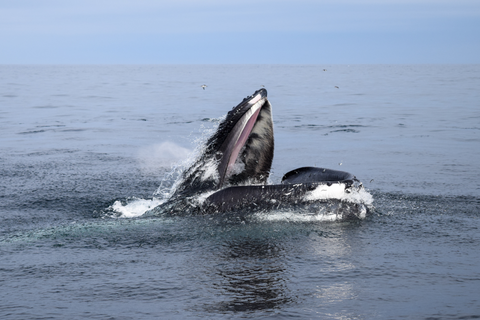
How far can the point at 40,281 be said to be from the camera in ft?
17.7

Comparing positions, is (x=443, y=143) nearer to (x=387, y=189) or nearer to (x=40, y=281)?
(x=387, y=189)

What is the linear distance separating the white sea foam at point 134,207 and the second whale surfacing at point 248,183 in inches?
31.3

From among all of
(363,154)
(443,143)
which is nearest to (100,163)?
(363,154)

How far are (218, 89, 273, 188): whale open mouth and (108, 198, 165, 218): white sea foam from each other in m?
1.60

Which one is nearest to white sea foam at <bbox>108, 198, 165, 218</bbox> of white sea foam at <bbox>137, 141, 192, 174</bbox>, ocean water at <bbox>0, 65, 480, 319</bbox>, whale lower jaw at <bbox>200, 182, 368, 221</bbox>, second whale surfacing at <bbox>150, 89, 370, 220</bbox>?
ocean water at <bbox>0, 65, 480, 319</bbox>

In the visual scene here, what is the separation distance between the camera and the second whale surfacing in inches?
278

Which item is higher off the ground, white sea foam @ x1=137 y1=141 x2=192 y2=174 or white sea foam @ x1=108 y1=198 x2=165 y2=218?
white sea foam @ x1=137 y1=141 x2=192 y2=174

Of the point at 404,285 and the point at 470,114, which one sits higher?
the point at 470,114

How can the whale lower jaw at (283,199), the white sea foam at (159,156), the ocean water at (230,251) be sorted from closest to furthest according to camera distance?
1. the ocean water at (230,251)
2. the whale lower jaw at (283,199)
3. the white sea foam at (159,156)

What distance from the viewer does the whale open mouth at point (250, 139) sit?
7141mm

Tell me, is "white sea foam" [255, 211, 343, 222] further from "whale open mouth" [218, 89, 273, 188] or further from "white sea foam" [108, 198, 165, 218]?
"white sea foam" [108, 198, 165, 218]

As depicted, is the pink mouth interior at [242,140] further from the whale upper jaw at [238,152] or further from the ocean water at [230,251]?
the ocean water at [230,251]

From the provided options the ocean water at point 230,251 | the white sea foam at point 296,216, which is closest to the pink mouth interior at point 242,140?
the ocean water at point 230,251

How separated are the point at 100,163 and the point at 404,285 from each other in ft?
32.3
